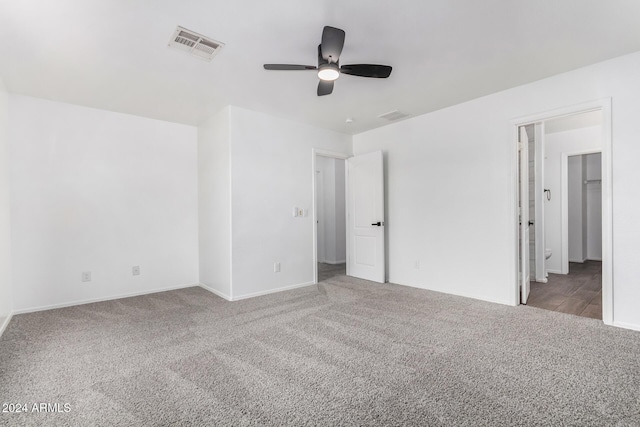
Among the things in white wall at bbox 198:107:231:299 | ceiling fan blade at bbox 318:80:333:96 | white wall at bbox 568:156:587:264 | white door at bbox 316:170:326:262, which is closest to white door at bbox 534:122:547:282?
white wall at bbox 568:156:587:264

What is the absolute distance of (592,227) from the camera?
22.9ft

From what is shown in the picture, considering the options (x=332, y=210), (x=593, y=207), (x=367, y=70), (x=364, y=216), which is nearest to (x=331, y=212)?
(x=332, y=210)

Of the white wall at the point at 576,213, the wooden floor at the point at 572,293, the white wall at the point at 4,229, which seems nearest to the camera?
the white wall at the point at 4,229

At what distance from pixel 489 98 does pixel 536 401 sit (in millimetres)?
3177

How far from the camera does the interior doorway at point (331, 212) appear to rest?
6.82 meters

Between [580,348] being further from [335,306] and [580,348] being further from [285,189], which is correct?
[285,189]

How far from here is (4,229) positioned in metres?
3.20

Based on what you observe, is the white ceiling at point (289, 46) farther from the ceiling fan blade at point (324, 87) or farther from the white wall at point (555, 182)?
the white wall at point (555, 182)

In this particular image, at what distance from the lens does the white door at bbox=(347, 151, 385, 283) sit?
4.77 meters

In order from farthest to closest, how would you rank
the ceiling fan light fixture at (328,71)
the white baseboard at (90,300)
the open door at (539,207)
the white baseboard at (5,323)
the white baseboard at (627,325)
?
the open door at (539,207) < the white baseboard at (90,300) < the white baseboard at (5,323) < the white baseboard at (627,325) < the ceiling fan light fixture at (328,71)

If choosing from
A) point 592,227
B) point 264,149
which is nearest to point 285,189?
point 264,149

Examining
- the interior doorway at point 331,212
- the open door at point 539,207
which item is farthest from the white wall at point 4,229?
the open door at point 539,207

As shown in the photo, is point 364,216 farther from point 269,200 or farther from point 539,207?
point 539,207

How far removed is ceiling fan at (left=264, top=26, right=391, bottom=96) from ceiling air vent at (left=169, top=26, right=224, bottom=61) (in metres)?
0.50
